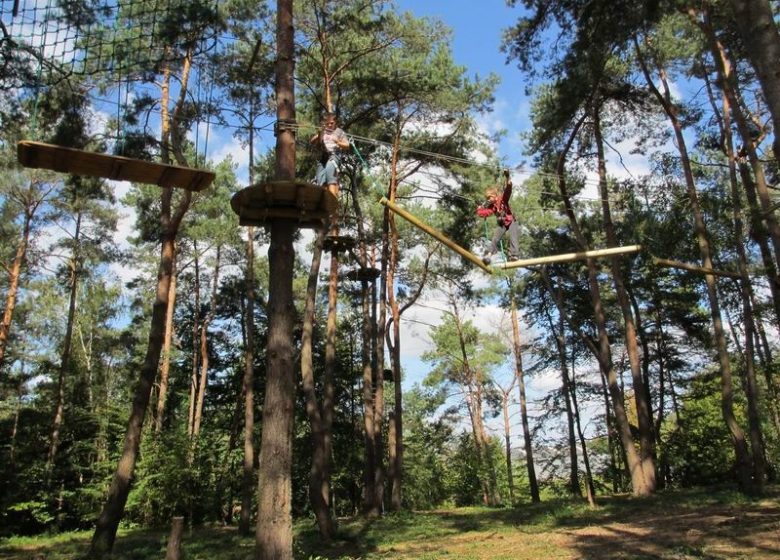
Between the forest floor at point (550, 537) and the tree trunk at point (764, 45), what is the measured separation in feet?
14.8

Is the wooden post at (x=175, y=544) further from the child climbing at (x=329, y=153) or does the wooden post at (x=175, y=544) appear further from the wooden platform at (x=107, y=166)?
the child climbing at (x=329, y=153)

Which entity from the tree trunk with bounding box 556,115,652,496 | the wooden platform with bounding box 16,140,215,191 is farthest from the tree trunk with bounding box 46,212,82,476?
the tree trunk with bounding box 556,115,652,496

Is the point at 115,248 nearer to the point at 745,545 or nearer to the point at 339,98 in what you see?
the point at 339,98

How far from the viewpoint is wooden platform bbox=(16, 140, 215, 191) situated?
18.2 ft

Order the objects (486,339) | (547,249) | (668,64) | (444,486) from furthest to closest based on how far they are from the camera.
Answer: (444,486), (486,339), (547,249), (668,64)

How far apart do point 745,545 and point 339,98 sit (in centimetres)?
1160

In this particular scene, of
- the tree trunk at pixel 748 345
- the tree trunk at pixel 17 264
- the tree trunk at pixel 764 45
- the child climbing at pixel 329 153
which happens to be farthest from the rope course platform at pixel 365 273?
the tree trunk at pixel 17 264

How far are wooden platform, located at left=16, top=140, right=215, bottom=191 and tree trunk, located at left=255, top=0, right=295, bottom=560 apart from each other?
99 centimetres

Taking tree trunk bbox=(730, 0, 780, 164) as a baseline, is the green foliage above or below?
below

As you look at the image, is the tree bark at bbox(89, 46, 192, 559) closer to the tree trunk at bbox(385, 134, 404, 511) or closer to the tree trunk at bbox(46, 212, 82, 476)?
the tree trunk at bbox(385, 134, 404, 511)

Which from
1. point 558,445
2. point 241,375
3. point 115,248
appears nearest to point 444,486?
point 558,445

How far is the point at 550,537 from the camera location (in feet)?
29.5

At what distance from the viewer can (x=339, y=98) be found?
45.0 feet

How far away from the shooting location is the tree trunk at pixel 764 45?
4.91 m
